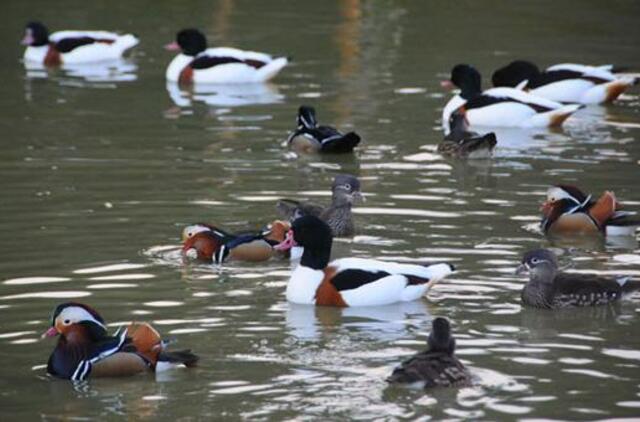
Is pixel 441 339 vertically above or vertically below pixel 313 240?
below

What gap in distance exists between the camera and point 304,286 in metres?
11.9

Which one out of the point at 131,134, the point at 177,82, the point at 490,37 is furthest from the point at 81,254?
the point at 490,37

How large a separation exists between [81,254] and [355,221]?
2538mm

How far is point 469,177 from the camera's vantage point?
16641mm

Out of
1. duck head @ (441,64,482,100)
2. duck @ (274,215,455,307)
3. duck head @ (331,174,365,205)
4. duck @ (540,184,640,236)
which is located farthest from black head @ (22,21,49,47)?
duck @ (274,215,455,307)

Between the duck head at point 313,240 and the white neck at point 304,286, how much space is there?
2.1 inches

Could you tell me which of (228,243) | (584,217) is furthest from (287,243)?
(584,217)

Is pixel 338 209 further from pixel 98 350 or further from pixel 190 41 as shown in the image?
pixel 190 41

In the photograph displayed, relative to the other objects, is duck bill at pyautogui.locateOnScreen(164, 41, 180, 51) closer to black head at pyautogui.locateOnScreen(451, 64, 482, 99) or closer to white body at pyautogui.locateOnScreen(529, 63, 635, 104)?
black head at pyautogui.locateOnScreen(451, 64, 482, 99)

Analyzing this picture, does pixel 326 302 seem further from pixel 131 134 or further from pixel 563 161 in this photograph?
pixel 131 134

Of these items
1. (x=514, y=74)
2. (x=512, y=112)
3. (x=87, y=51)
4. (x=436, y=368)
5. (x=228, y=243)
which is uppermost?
(x=87, y=51)

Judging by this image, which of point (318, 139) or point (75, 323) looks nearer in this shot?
point (75, 323)

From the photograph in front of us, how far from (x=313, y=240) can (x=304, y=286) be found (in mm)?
382

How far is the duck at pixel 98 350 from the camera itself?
10.1 metres
